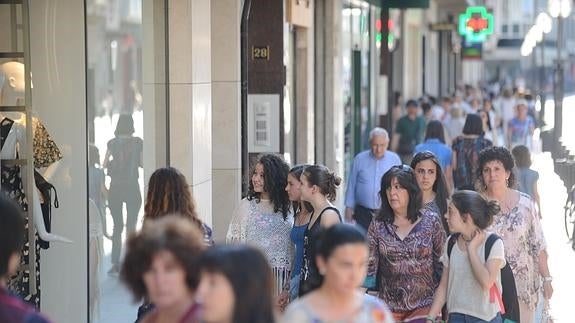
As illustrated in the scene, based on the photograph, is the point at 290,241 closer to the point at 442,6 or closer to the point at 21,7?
the point at 21,7

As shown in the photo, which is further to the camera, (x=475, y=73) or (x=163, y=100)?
(x=475, y=73)

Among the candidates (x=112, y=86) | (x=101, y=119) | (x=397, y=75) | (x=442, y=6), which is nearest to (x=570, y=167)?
(x=112, y=86)

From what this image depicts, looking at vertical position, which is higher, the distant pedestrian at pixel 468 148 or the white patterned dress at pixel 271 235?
the distant pedestrian at pixel 468 148

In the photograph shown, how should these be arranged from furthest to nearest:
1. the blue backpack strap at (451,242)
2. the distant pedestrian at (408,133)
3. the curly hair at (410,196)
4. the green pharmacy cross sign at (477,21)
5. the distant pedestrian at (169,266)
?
the green pharmacy cross sign at (477,21) → the distant pedestrian at (408,133) → the curly hair at (410,196) → the blue backpack strap at (451,242) → the distant pedestrian at (169,266)

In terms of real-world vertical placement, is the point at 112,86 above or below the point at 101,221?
above

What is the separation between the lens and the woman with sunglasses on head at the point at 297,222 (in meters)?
8.54

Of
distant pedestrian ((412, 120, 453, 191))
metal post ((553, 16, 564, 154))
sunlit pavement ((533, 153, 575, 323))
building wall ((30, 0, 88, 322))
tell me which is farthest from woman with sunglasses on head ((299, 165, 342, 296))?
metal post ((553, 16, 564, 154))

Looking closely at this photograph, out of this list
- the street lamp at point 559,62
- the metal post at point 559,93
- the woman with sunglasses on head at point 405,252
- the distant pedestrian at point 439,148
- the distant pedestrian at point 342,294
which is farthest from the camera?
the metal post at point 559,93

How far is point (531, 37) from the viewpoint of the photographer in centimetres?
4569

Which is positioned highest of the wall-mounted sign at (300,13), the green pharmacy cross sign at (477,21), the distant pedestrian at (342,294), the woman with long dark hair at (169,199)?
the green pharmacy cross sign at (477,21)

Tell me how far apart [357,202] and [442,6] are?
3336cm

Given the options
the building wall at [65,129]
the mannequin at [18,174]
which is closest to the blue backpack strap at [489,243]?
the mannequin at [18,174]

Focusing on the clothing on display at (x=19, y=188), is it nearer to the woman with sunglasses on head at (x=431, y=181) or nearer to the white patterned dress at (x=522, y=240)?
the woman with sunglasses on head at (x=431, y=181)

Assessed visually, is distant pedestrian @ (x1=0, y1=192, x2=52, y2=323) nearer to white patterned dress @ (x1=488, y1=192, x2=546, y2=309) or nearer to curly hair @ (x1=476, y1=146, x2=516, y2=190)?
white patterned dress @ (x1=488, y1=192, x2=546, y2=309)
